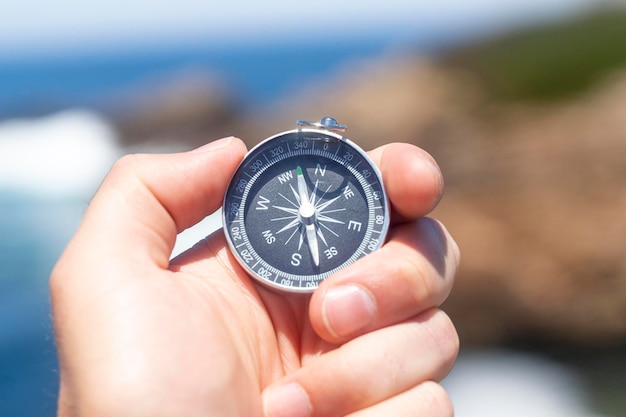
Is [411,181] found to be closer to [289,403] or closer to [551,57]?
[289,403]

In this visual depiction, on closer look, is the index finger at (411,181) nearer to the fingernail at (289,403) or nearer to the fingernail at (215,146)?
the fingernail at (215,146)

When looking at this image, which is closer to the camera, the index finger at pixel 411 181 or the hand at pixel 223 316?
the hand at pixel 223 316

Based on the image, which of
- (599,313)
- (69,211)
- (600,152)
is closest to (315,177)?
(599,313)

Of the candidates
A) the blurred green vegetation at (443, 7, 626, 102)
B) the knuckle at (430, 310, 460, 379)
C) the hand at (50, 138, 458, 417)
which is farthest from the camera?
the blurred green vegetation at (443, 7, 626, 102)

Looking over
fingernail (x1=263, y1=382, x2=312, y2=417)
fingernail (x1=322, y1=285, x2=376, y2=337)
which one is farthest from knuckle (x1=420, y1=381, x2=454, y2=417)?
fingernail (x1=263, y1=382, x2=312, y2=417)

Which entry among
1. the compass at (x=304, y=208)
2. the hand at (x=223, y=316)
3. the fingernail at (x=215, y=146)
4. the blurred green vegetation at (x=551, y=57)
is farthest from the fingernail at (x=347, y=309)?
the blurred green vegetation at (x=551, y=57)

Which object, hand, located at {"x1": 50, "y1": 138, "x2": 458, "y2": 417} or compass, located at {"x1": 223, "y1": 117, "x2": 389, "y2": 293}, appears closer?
hand, located at {"x1": 50, "y1": 138, "x2": 458, "y2": 417}

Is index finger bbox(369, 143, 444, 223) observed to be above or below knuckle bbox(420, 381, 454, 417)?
above

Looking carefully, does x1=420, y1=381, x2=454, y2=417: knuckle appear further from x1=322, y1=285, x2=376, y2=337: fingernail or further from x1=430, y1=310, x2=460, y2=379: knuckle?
x1=322, y1=285, x2=376, y2=337: fingernail
